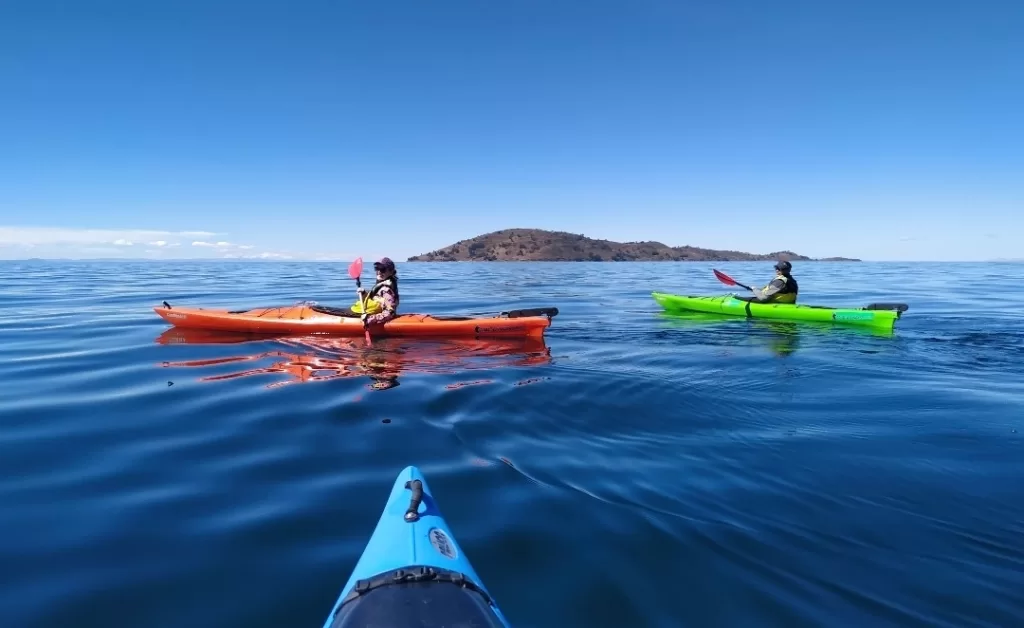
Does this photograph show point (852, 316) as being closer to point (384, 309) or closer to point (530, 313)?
point (530, 313)

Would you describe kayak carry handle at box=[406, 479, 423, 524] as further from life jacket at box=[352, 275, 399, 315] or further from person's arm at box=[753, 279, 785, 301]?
person's arm at box=[753, 279, 785, 301]

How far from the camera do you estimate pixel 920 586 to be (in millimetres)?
3373

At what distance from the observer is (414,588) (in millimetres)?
2277

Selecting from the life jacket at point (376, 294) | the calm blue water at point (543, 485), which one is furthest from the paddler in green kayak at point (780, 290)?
the life jacket at point (376, 294)

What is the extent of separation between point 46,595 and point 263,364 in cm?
681

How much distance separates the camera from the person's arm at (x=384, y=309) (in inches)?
473

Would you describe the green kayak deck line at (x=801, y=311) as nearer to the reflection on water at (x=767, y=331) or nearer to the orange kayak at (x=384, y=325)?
the reflection on water at (x=767, y=331)

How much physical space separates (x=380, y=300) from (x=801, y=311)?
11.0 m

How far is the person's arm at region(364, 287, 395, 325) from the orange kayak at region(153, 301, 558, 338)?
0.51 ft

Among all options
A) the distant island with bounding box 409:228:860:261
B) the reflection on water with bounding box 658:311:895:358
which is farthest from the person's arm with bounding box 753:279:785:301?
the distant island with bounding box 409:228:860:261

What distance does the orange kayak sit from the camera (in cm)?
1216

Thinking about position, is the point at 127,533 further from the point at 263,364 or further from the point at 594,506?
the point at 263,364

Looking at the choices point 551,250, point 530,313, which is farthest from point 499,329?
point 551,250

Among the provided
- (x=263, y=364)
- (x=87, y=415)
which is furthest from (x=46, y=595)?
(x=263, y=364)
